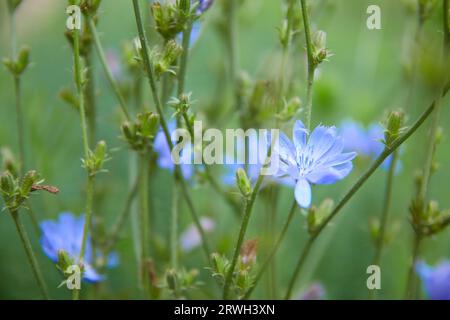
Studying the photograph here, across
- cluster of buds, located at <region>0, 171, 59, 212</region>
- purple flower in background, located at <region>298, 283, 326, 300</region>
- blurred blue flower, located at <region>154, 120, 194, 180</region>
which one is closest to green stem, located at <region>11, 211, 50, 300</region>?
cluster of buds, located at <region>0, 171, 59, 212</region>

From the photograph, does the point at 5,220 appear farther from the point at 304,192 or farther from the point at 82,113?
the point at 304,192

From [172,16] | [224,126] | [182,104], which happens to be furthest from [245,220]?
[224,126]

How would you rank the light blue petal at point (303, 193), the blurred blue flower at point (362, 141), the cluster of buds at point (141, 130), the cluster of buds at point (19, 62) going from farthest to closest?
the blurred blue flower at point (362, 141), the cluster of buds at point (19, 62), the cluster of buds at point (141, 130), the light blue petal at point (303, 193)

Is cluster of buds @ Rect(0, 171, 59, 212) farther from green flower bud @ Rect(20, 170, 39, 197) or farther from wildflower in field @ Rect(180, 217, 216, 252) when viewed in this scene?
wildflower in field @ Rect(180, 217, 216, 252)

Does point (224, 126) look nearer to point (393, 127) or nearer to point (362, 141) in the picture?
point (362, 141)

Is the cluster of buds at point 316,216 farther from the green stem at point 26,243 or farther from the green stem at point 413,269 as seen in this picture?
the green stem at point 26,243

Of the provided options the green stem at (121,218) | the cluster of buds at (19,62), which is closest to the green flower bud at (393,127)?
the green stem at (121,218)

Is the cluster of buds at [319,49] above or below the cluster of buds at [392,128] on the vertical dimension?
above

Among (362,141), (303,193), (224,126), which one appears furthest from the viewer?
(224,126)
